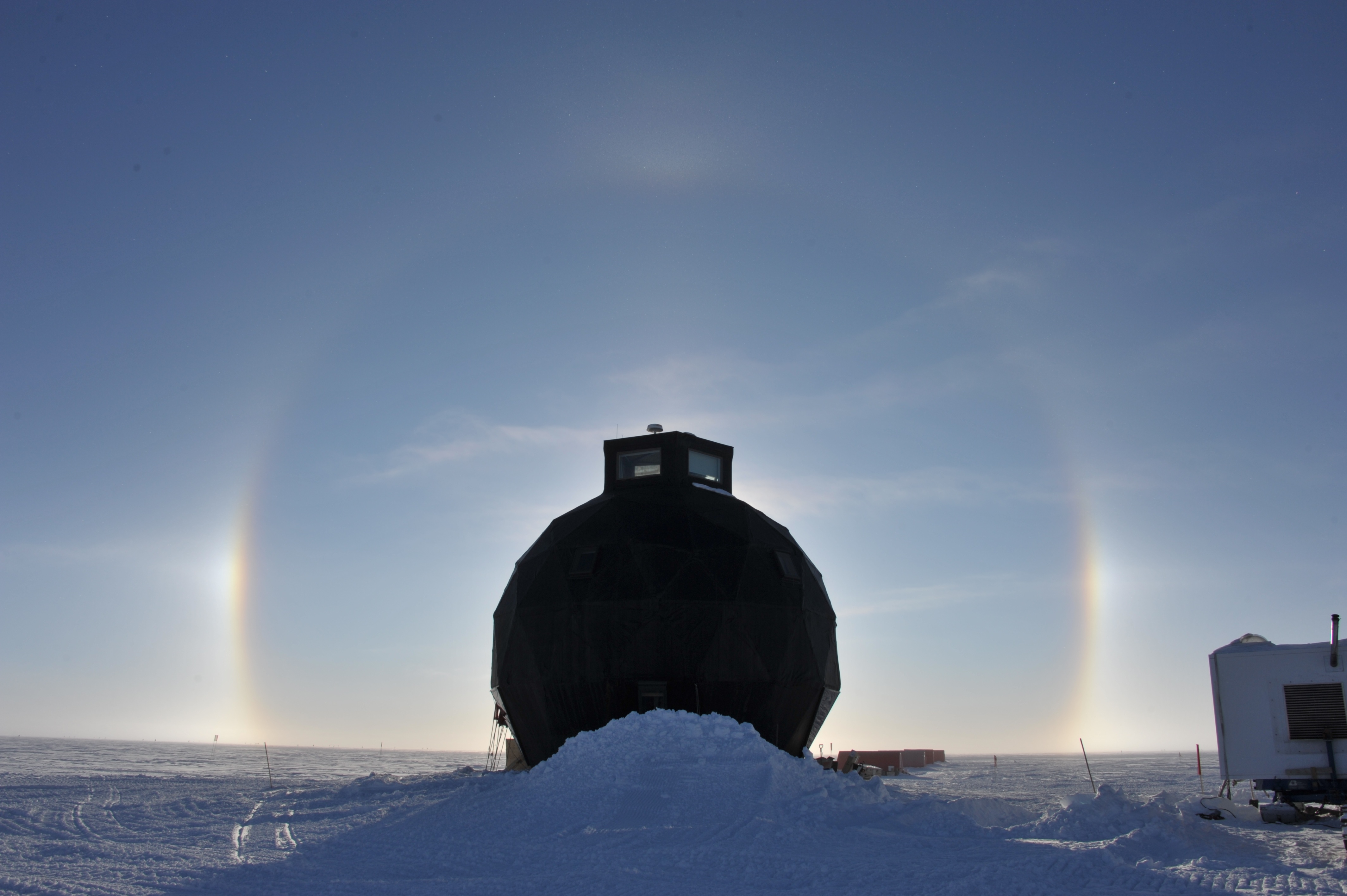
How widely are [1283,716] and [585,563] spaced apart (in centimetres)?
1344

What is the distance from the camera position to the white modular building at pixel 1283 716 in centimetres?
1503

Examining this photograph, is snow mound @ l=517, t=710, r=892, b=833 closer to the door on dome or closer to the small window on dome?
the door on dome

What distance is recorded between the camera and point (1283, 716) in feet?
50.6

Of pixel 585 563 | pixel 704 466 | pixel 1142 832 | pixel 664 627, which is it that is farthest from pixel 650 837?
pixel 704 466

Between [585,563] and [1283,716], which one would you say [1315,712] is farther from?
[585,563]

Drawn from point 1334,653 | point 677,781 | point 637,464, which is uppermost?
point 637,464

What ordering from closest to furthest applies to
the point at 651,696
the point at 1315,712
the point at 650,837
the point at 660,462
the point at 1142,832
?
the point at 650,837 → the point at 1142,832 → the point at 1315,712 → the point at 651,696 → the point at 660,462

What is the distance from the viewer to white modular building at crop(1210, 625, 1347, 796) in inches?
592

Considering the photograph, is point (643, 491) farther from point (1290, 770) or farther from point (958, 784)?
point (958, 784)

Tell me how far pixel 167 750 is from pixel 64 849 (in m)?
96.5

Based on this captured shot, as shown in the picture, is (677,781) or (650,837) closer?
(650,837)

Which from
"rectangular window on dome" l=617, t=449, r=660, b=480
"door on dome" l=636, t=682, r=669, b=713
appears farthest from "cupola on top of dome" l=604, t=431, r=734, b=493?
"door on dome" l=636, t=682, r=669, b=713

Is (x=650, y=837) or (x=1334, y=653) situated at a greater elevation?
(x=1334, y=653)

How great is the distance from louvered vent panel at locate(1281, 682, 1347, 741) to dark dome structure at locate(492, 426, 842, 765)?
28.8ft
